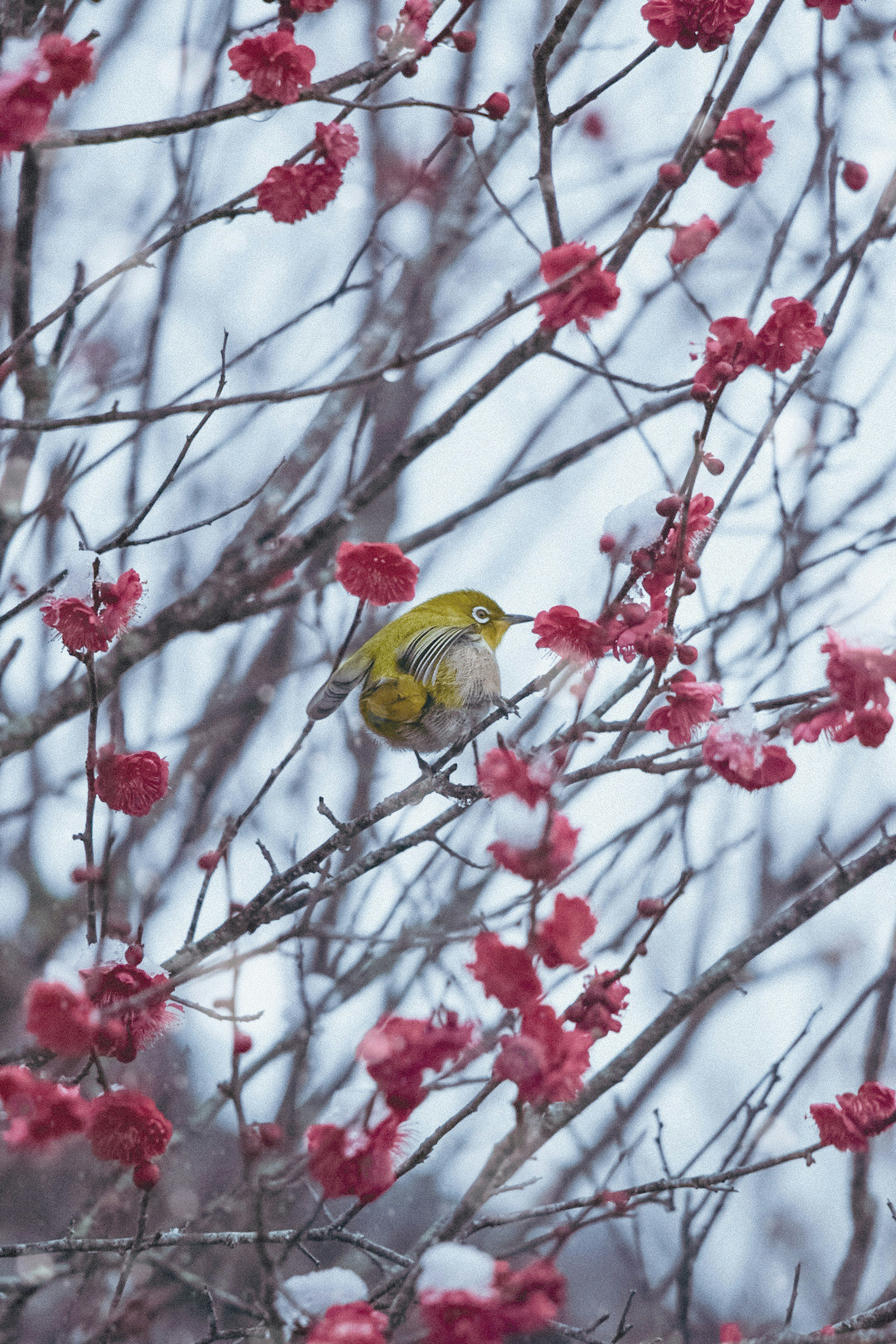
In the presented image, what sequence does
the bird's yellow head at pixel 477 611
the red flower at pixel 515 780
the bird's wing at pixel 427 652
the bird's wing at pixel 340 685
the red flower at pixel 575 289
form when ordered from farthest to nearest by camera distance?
the bird's yellow head at pixel 477 611
the bird's wing at pixel 427 652
the bird's wing at pixel 340 685
the red flower at pixel 575 289
the red flower at pixel 515 780

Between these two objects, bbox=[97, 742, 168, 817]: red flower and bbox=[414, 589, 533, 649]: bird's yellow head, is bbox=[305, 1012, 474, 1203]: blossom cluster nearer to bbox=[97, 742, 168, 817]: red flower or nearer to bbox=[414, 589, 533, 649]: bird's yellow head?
bbox=[97, 742, 168, 817]: red flower

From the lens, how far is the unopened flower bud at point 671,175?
2412 millimetres

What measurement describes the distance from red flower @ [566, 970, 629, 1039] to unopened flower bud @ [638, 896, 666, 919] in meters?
0.18

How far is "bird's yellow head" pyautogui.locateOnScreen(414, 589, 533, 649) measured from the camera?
174 inches

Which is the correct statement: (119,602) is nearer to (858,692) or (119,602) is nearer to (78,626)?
(78,626)

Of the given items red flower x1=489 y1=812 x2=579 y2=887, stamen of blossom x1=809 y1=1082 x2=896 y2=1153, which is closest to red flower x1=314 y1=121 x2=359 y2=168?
red flower x1=489 y1=812 x2=579 y2=887

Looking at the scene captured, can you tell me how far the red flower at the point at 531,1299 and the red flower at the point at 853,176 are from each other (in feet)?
12.2

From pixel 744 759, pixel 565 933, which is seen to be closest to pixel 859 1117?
pixel 744 759

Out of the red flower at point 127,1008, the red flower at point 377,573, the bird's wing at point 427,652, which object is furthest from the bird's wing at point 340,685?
the red flower at point 127,1008

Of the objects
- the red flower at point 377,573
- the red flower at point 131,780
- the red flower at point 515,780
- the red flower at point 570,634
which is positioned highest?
the red flower at point 377,573

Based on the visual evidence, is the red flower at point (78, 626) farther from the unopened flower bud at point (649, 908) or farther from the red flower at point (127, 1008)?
the unopened flower bud at point (649, 908)

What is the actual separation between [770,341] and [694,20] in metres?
0.75

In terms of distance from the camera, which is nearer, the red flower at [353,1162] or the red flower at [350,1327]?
the red flower at [350,1327]

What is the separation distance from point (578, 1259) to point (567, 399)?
16.7 feet
